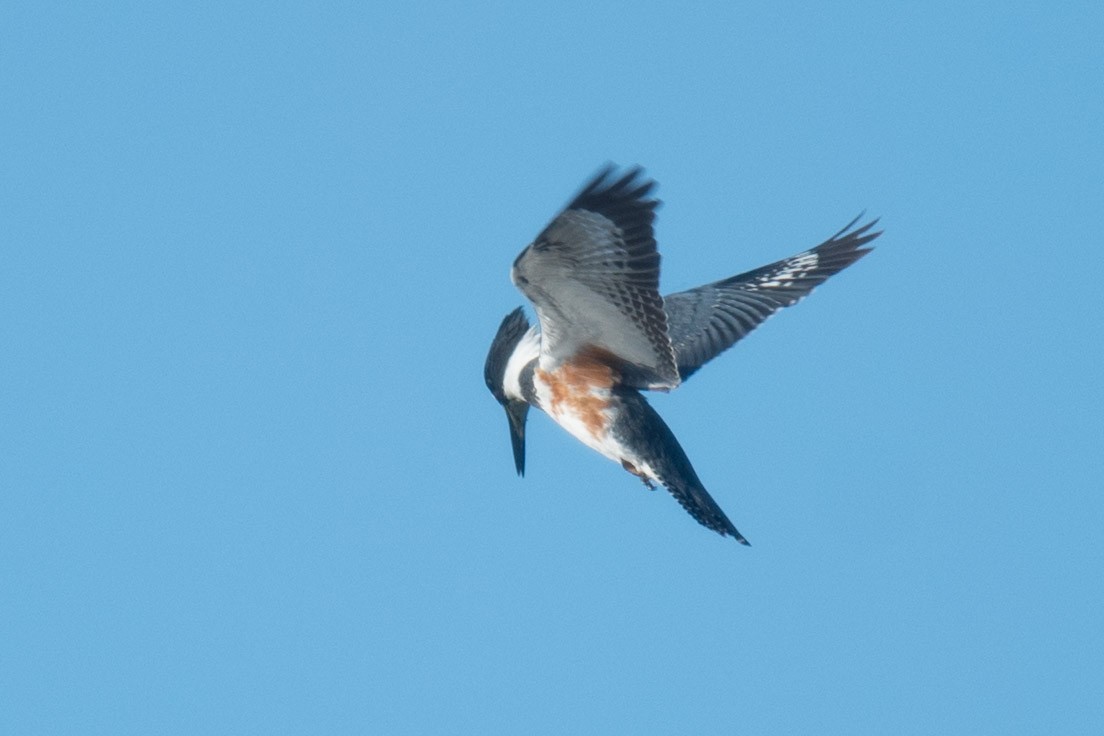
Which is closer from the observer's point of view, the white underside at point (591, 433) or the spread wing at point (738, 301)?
the white underside at point (591, 433)

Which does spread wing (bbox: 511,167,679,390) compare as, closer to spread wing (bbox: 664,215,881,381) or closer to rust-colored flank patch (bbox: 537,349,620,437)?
rust-colored flank patch (bbox: 537,349,620,437)

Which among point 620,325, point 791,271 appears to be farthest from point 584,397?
point 791,271

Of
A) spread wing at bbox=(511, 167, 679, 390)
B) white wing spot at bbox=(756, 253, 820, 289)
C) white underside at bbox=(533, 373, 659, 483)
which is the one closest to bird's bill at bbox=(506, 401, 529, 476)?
white underside at bbox=(533, 373, 659, 483)

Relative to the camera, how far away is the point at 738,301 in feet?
30.8

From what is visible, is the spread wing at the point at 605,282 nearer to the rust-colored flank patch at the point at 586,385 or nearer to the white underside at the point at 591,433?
the rust-colored flank patch at the point at 586,385

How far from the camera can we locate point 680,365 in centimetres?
903

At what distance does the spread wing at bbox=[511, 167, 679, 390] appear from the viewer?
674 centimetres

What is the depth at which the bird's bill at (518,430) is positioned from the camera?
9297 mm

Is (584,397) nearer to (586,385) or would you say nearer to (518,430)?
(586,385)

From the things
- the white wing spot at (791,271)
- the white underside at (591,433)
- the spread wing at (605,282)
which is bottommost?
the white underside at (591,433)

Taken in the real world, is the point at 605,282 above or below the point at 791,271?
below

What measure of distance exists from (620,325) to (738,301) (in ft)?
5.89

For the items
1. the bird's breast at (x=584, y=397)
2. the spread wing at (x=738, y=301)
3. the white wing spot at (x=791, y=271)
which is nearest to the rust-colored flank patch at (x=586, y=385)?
the bird's breast at (x=584, y=397)

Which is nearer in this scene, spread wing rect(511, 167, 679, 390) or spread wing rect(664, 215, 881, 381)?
spread wing rect(511, 167, 679, 390)
